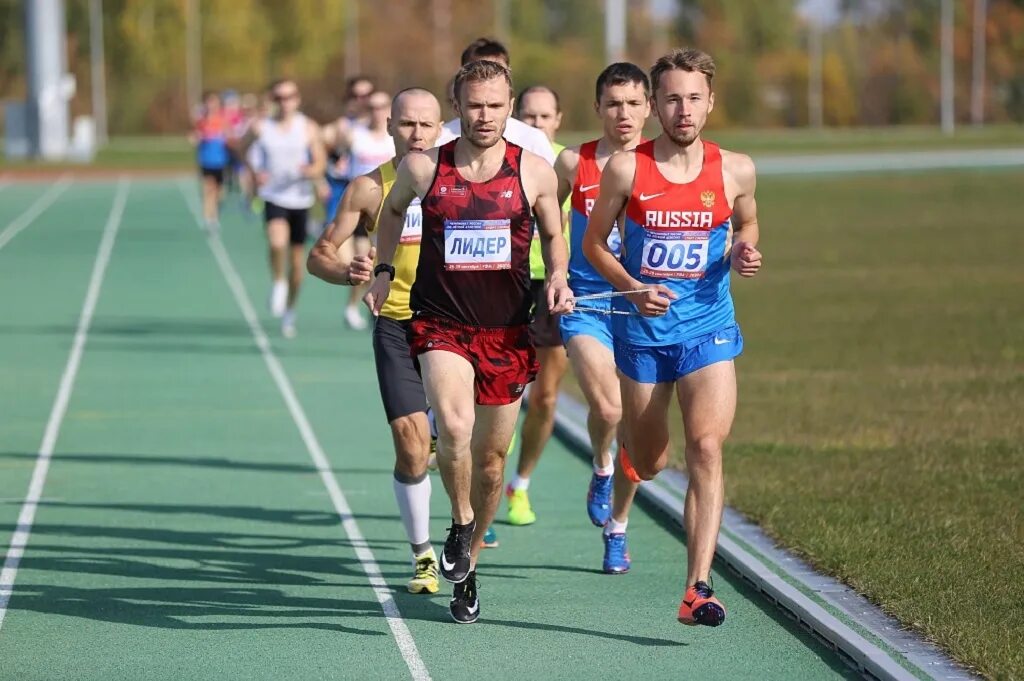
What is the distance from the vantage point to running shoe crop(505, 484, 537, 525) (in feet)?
32.1

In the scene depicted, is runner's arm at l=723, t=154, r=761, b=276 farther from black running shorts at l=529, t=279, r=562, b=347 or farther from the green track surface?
black running shorts at l=529, t=279, r=562, b=347

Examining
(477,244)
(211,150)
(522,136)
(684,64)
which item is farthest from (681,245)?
(211,150)

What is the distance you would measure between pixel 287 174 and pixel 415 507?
33.4 feet

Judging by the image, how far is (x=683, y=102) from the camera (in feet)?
23.5

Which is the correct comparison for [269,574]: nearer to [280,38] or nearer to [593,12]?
[280,38]

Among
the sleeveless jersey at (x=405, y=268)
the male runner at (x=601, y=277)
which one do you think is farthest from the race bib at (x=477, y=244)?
the male runner at (x=601, y=277)

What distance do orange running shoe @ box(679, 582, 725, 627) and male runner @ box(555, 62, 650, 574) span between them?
1.56m

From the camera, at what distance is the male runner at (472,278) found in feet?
24.1

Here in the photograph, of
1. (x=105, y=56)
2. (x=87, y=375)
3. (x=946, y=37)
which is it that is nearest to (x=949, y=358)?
(x=87, y=375)

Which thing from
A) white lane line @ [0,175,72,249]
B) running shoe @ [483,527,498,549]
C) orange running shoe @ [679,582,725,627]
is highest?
orange running shoe @ [679,582,725,627]

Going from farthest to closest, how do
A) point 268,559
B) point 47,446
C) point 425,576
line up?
point 47,446 < point 268,559 < point 425,576

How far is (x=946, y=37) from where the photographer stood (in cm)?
9031

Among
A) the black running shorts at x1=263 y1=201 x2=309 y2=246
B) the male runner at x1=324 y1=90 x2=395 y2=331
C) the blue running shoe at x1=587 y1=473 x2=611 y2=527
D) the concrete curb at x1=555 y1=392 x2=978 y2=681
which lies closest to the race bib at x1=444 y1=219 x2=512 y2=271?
the concrete curb at x1=555 y1=392 x2=978 y2=681

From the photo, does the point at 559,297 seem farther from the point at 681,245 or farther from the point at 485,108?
the point at 485,108
